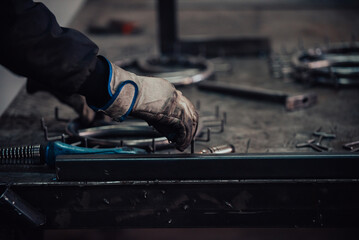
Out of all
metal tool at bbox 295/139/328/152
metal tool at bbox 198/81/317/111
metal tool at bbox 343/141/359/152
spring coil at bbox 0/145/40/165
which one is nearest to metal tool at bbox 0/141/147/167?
spring coil at bbox 0/145/40/165

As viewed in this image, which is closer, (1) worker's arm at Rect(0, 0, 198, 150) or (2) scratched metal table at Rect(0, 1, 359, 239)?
(1) worker's arm at Rect(0, 0, 198, 150)

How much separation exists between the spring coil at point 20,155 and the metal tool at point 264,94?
3.32 ft

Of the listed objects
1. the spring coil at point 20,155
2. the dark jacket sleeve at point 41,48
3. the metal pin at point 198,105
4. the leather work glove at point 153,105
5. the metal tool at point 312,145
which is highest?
the dark jacket sleeve at point 41,48

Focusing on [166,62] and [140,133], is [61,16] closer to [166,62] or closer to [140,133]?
[166,62]

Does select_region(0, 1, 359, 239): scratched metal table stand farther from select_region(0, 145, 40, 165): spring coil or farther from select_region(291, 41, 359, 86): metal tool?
select_region(291, 41, 359, 86): metal tool

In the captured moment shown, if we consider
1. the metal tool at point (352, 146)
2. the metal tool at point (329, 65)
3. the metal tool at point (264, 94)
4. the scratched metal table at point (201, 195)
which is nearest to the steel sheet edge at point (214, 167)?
the scratched metal table at point (201, 195)

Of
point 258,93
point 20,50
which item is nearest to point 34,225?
point 20,50

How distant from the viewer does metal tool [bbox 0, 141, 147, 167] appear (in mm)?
1448

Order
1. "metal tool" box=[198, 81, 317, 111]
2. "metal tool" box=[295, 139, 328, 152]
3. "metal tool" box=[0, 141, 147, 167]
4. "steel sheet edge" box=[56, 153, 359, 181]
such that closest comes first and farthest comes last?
"steel sheet edge" box=[56, 153, 359, 181] → "metal tool" box=[0, 141, 147, 167] → "metal tool" box=[295, 139, 328, 152] → "metal tool" box=[198, 81, 317, 111]

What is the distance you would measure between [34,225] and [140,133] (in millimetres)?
553

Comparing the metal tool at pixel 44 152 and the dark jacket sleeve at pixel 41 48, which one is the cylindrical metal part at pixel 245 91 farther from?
the dark jacket sleeve at pixel 41 48

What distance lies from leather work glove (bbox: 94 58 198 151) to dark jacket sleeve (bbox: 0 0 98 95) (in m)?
0.10

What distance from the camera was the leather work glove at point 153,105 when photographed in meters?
1.35

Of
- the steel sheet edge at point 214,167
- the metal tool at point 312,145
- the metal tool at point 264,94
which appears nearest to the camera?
the steel sheet edge at point 214,167
